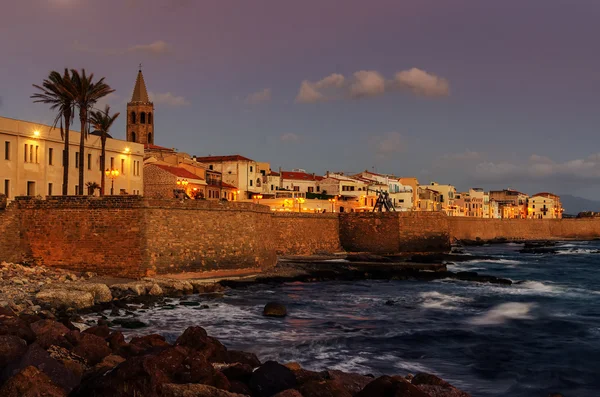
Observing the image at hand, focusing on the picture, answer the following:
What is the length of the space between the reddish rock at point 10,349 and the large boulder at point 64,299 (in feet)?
27.7

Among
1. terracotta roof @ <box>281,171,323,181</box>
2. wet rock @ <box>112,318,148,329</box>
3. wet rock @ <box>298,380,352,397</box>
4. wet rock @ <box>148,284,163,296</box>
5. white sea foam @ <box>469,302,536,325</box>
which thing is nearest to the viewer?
wet rock @ <box>298,380,352,397</box>

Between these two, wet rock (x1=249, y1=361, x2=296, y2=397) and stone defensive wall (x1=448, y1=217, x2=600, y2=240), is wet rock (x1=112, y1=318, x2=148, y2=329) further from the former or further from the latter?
stone defensive wall (x1=448, y1=217, x2=600, y2=240)

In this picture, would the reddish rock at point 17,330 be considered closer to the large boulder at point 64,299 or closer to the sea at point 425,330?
the sea at point 425,330

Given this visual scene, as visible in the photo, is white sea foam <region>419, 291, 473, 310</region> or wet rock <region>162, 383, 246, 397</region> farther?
white sea foam <region>419, 291, 473, 310</region>

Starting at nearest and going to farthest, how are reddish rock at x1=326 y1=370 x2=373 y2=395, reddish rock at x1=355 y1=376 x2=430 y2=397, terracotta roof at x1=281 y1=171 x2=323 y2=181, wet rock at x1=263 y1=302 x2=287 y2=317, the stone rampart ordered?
1. reddish rock at x1=355 y1=376 x2=430 y2=397
2. reddish rock at x1=326 y1=370 x2=373 y2=395
3. wet rock at x1=263 y1=302 x2=287 y2=317
4. the stone rampart
5. terracotta roof at x1=281 y1=171 x2=323 y2=181

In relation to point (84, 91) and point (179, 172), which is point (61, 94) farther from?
point (179, 172)

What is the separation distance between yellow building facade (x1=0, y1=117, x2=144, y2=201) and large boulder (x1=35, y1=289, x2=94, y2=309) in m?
15.6

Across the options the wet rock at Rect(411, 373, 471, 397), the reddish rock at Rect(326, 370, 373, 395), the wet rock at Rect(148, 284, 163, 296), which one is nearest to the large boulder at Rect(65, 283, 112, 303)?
the wet rock at Rect(148, 284, 163, 296)

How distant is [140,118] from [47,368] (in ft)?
254

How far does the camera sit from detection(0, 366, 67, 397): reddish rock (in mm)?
8461

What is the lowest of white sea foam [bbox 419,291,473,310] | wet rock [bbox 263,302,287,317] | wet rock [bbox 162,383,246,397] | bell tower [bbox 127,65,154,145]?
white sea foam [bbox 419,291,473,310]

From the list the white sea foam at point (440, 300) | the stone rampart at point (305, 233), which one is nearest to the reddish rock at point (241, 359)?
the white sea foam at point (440, 300)

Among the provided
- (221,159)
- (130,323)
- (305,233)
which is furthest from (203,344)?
(221,159)

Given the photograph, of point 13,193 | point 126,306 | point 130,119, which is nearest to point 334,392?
point 126,306
